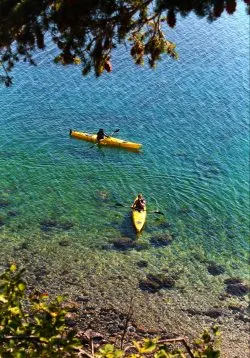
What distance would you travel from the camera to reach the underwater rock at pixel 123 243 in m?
23.8

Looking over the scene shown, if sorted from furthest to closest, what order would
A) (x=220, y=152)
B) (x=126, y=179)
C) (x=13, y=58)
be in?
(x=220, y=152), (x=126, y=179), (x=13, y=58)

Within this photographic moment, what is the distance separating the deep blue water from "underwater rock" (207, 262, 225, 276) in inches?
15.3

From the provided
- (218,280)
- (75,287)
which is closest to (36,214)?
(75,287)

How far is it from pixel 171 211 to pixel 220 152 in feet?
29.3

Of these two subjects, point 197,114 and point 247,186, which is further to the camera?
point 197,114

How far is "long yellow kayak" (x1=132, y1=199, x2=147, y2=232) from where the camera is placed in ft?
82.0

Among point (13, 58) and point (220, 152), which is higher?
point (13, 58)

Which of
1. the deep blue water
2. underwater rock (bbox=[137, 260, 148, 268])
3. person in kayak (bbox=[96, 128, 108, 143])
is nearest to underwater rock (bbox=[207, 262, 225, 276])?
the deep blue water

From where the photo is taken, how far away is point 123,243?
2408cm

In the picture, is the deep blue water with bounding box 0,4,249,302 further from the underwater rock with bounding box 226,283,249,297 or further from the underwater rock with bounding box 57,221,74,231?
the underwater rock with bounding box 226,283,249,297

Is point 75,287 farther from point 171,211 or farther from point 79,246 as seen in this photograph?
point 171,211

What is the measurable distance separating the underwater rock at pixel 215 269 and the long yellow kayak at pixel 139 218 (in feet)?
13.4

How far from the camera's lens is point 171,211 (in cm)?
2723

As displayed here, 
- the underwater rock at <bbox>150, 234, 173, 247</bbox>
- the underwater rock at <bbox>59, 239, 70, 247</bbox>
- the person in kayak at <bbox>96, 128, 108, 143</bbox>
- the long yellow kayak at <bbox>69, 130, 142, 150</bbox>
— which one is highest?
the person in kayak at <bbox>96, 128, 108, 143</bbox>
